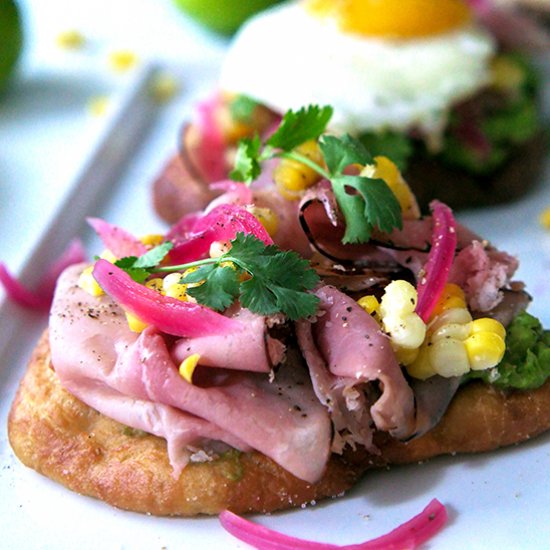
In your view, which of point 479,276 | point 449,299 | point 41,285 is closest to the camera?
point 449,299

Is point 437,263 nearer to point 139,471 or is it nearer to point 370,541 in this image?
point 370,541

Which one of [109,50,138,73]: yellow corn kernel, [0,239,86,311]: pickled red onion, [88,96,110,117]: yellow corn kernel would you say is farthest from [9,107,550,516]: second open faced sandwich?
[109,50,138,73]: yellow corn kernel

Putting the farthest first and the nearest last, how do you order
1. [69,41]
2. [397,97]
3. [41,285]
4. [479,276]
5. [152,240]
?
[69,41] → [397,97] → [41,285] → [152,240] → [479,276]

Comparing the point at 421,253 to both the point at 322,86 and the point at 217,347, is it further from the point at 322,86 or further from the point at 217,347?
the point at 322,86

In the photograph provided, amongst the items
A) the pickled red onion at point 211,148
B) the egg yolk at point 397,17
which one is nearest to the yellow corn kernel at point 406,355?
the pickled red onion at point 211,148

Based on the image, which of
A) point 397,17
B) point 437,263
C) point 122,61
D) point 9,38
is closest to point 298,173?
point 437,263

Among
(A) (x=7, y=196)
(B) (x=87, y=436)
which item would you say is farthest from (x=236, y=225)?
(A) (x=7, y=196)
